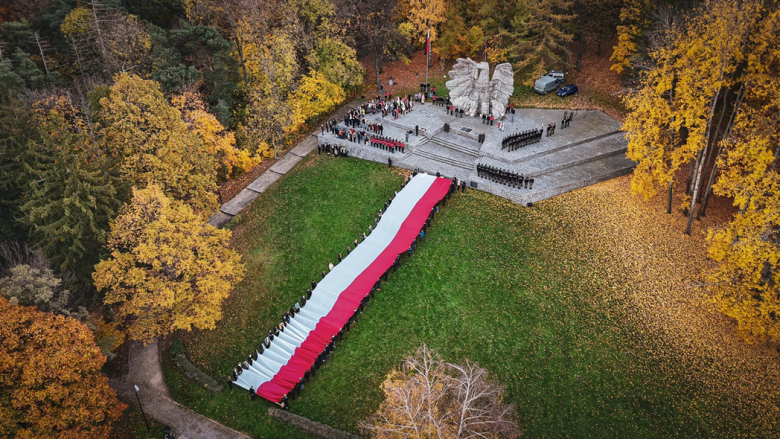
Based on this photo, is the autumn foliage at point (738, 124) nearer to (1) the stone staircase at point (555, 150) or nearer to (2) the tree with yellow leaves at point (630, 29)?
(1) the stone staircase at point (555, 150)

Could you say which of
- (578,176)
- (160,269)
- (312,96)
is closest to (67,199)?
(160,269)

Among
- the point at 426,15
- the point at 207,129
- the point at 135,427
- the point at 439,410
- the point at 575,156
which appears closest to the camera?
the point at 439,410

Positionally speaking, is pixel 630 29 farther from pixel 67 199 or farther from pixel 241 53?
pixel 67 199

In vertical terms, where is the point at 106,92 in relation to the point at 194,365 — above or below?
above

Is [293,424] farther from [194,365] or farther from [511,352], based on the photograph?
[511,352]

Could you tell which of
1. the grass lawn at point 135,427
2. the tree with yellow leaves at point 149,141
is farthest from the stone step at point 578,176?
the grass lawn at point 135,427

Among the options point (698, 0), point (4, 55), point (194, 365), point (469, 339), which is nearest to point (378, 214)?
point (469, 339)
